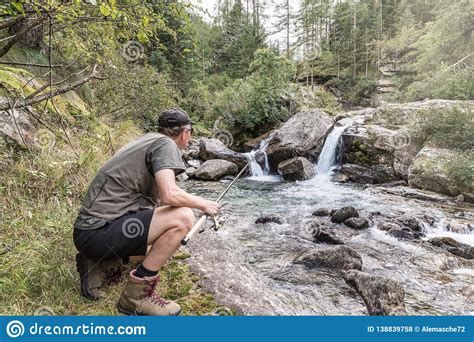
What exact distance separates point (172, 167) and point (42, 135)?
351 cm

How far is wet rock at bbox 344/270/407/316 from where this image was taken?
3877 millimetres

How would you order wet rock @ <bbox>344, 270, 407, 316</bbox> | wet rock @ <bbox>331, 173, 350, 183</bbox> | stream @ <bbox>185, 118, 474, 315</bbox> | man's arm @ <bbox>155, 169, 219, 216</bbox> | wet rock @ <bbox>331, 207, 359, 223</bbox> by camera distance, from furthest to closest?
wet rock @ <bbox>331, 173, 350, 183</bbox>
wet rock @ <bbox>331, 207, 359, 223</bbox>
wet rock @ <bbox>344, 270, 407, 316</bbox>
stream @ <bbox>185, 118, 474, 315</bbox>
man's arm @ <bbox>155, 169, 219, 216</bbox>

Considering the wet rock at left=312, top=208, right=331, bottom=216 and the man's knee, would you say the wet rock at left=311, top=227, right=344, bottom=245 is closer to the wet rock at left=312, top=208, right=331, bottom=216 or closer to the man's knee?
the wet rock at left=312, top=208, right=331, bottom=216

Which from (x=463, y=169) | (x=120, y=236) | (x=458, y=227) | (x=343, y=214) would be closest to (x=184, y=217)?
(x=120, y=236)

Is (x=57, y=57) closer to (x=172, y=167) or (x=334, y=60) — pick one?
(x=172, y=167)

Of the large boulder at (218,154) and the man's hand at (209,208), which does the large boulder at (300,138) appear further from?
the man's hand at (209,208)

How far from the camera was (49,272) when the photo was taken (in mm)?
2898

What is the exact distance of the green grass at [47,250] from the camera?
2672mm

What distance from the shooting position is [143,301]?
262 cm

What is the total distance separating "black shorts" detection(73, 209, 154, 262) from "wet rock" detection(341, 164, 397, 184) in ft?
41.6

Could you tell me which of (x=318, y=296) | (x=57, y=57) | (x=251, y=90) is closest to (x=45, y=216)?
(x=318, y=296)

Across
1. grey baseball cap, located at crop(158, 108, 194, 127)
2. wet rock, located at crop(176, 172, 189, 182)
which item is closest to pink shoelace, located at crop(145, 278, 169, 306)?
grey baseball cap, located at crop(158, 108, 194, 127)

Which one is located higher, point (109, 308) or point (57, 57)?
point (57, 57)

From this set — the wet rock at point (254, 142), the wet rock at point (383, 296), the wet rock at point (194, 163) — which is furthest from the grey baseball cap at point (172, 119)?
the wet rock at point (254, 142)
